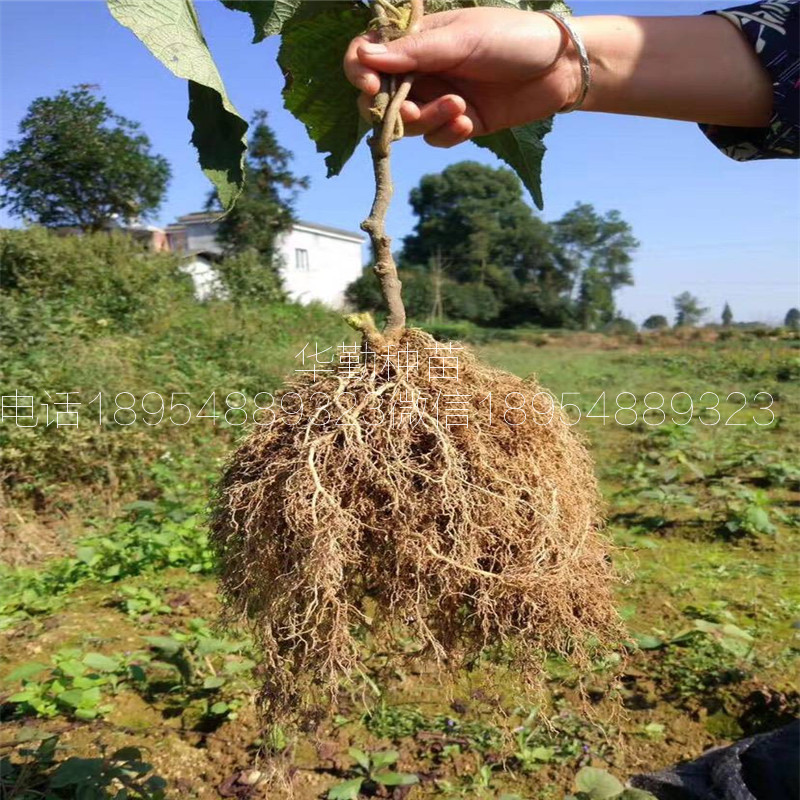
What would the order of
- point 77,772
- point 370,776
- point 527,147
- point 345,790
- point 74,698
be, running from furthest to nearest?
1. point 74,698
2. point 370,776
3. point 345,790
4. point 527,147
5. point 77,772

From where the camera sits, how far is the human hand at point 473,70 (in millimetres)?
1450

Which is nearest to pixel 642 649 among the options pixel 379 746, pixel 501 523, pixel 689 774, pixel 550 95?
pixel 689 774

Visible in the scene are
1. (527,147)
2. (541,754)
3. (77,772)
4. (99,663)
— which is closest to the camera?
(77,772)

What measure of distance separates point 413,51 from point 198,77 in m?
0.45

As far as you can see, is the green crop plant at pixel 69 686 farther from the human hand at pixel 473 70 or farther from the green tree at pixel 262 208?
the green tree at pixel 262 208

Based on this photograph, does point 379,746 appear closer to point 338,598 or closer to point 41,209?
point 338,598

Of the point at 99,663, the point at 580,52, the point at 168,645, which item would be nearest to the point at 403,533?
the point at 580,52

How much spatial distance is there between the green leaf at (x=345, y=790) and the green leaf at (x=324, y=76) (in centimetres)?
182

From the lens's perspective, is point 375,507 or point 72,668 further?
point 72,668

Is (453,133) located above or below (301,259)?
below

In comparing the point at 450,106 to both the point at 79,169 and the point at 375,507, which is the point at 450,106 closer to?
the point at 375,507

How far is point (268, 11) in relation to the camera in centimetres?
149

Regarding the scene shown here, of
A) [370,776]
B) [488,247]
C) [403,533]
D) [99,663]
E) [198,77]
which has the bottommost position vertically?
[370,776]

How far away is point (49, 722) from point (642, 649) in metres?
2.38
